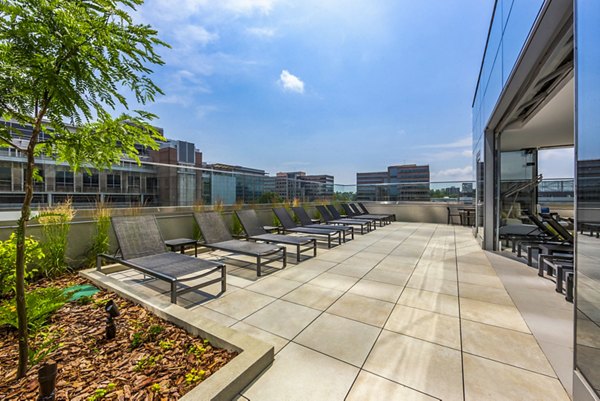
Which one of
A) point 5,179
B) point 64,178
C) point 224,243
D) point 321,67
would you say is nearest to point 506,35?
point 224,243

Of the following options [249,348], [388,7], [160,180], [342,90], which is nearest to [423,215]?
[342,90]

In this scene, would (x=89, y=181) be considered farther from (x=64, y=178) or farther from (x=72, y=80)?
(x=72, y=80)

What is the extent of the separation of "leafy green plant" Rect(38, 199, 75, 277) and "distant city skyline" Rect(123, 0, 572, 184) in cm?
219

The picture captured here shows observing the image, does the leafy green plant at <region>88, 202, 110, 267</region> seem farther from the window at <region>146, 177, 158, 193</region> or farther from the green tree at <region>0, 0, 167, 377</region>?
the green tree at <region>0, 0, 167, 377</region>

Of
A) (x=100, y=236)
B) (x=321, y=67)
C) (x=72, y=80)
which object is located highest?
(x=321, y=67)

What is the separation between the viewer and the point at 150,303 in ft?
8.68

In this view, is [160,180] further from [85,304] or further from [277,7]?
[277,7]

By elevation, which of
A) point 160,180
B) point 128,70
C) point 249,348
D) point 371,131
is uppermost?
point 371,131

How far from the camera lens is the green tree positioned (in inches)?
55.2

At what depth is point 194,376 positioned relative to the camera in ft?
5.48

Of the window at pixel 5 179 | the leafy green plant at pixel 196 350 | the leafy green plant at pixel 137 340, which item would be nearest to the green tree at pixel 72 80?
the leafy green plant at pixel 137 340

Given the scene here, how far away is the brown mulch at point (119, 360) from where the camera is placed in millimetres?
1529

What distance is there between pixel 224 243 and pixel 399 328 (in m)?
3.40

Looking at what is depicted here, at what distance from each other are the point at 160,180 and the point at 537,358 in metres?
6.72
